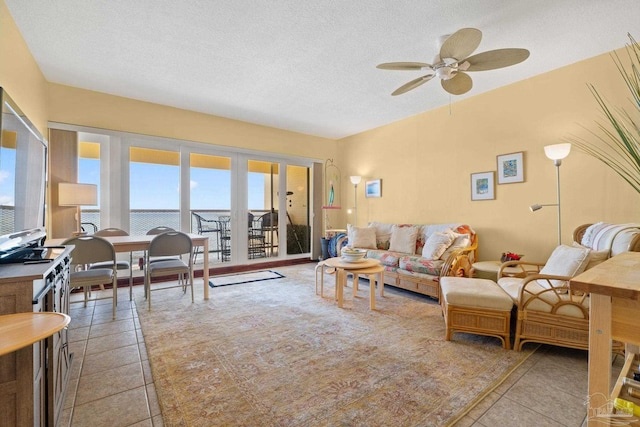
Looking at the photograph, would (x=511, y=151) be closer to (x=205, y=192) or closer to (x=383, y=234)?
(x=383, y=234)

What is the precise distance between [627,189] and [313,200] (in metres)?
4.62

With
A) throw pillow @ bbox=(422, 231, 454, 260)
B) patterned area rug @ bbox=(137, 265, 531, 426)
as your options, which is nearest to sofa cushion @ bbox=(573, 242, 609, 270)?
patterned area rug @ bbox=(137, 265, 531, 426)

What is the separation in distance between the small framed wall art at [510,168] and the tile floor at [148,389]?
7.00 ft

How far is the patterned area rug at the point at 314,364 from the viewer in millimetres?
1494

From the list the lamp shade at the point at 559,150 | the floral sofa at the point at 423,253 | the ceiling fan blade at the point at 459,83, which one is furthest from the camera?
the floral sofa at the point at 423,253

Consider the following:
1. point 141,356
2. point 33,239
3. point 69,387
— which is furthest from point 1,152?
point 141,356

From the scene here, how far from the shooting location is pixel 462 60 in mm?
2355

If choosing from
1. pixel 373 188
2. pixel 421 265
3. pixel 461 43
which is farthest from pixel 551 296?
pixel 373 188

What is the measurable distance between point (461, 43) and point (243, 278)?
4.00 metres

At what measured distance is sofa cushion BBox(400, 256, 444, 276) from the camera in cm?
330

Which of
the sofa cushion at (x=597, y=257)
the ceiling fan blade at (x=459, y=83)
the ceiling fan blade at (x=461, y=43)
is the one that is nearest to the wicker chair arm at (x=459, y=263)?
the sofa cushion at (x=597, y=257)

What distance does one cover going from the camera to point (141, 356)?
2070 millimetres

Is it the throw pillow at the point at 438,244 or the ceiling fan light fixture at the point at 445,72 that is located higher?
the ceiling fan light fixture at the point at 445,72

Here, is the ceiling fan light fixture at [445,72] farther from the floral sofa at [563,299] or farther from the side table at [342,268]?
the side table at [342,268]
